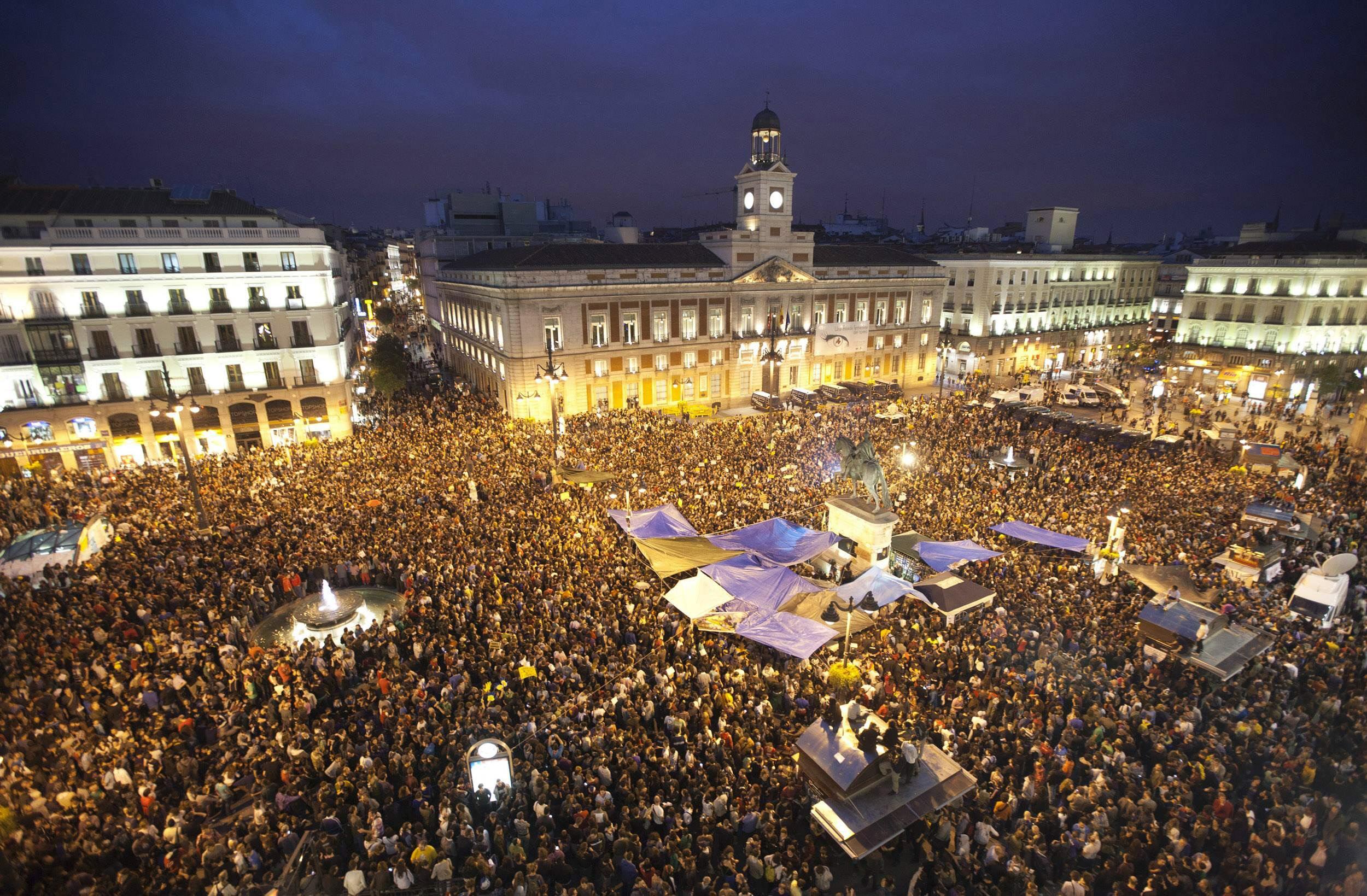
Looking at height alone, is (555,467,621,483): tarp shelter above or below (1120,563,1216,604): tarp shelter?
above

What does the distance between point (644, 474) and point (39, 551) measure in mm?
18560

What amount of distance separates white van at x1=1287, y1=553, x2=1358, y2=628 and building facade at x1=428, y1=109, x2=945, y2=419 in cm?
2780

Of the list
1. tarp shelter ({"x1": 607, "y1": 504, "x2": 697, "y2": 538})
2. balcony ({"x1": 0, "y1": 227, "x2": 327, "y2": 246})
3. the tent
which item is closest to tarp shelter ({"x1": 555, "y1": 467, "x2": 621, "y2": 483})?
tarp shelter ({"x1": 607, "y1": 504, "x2": 697, "y2": 538})

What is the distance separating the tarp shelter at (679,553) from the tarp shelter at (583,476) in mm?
5754

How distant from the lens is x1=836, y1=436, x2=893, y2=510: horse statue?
18.1 meters

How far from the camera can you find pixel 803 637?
1473 centimetres

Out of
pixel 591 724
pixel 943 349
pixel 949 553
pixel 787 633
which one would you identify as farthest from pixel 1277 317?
pixel 591 724

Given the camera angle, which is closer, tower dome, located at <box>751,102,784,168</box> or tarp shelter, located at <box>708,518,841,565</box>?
tarp shelter, located at <box>708,518,841,565</box>

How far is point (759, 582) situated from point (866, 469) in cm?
465

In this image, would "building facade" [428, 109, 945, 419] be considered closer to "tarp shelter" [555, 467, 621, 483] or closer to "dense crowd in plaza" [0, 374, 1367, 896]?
"tarp shelter" [555, 467, 621, 483]

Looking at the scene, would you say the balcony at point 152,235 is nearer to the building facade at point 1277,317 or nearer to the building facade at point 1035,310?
the building facade at point 1035,310

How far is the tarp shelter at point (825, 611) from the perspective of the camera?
592 inches

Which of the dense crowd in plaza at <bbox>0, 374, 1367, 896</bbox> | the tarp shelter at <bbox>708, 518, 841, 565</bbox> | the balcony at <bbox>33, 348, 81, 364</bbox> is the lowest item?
the dense crowd in plaza at <bbox>0, 374, 1367, 896</bbox>

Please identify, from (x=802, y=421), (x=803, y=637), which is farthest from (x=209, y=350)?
→ (x=803, y=637)
